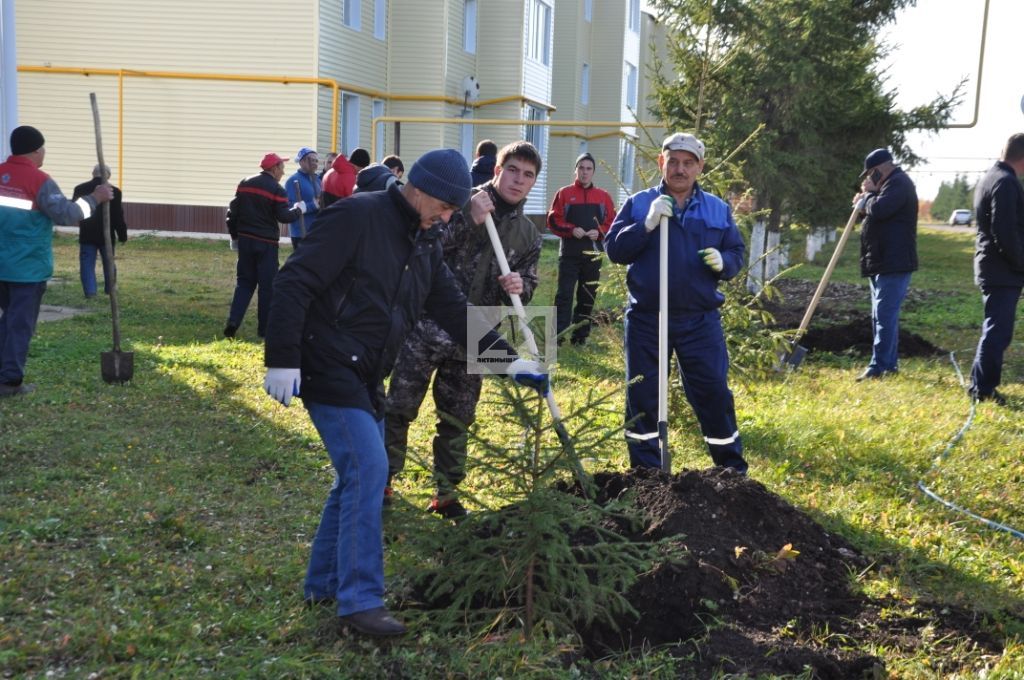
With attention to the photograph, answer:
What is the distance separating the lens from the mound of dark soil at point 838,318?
11.5 meters

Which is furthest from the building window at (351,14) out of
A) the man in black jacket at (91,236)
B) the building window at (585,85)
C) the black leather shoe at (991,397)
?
the black leather shoe at (991,397)

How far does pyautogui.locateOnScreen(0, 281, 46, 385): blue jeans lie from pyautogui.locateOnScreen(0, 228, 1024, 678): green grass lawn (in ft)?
0.88

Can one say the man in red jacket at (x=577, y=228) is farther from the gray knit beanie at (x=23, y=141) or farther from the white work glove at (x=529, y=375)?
the white work glove at (x=529, y=375)

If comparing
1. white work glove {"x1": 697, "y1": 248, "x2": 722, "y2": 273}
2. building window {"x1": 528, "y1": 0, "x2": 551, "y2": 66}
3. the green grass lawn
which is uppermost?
building window {"x1": 528, "y1": 0, "x2": 551, "y2": 66}

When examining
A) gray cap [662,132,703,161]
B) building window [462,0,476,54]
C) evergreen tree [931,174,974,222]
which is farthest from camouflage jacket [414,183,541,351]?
evergreen tree [931,174,974,222]

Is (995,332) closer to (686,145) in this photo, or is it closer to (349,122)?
(686,145)

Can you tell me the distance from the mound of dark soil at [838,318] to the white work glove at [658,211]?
329 cm

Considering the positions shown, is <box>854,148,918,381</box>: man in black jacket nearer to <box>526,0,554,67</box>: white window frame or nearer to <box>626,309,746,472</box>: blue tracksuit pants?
<box>626,309,746,472</box>: blue tracksuit pants

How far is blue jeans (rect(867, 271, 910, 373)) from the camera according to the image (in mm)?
9367

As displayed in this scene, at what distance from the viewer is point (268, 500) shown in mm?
5773

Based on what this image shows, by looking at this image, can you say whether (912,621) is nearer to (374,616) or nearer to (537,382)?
(537,382)

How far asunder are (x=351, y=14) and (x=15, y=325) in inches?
725

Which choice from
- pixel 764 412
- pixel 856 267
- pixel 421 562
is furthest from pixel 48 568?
pixel 856 267

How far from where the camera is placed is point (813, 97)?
16047 mm
